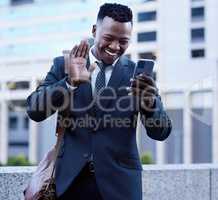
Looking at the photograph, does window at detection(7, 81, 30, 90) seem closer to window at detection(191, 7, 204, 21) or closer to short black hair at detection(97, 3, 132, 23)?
window at detection(191, 7, 204, 21)

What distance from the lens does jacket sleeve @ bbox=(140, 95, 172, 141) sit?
1.69 meters

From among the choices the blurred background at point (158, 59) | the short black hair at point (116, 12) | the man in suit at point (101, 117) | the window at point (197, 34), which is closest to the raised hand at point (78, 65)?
the man in suit at point (101, 117)

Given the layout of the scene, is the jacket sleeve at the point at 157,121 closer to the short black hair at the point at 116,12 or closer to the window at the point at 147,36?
the short black hair at the point at 116,12

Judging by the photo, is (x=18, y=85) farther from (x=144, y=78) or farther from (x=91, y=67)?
(x=144, y=78)

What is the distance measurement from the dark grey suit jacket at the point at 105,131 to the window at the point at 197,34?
103ft

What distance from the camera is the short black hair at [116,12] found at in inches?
68.4

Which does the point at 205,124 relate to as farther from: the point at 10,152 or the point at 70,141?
the point at 70,141

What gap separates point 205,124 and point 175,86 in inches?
137

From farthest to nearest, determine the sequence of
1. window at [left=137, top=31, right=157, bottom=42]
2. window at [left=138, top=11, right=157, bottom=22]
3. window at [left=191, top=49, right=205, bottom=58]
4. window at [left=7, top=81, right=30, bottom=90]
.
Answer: window at [left=7, top=81, right=30, bottom=90] < window at [left=137, top=31, right=157, bottom=42] < window at [left=138, top=11, right=157, bottom=22] < window at [left=191, top=49, right=205, bottom=58]

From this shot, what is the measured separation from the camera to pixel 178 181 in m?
3.38

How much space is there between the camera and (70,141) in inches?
71.1

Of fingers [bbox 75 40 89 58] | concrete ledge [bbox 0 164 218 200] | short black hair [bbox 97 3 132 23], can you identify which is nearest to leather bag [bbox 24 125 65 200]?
fingers [bbox 75 40 89 58]

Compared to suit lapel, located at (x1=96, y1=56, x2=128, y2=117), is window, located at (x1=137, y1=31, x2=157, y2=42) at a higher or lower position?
higher

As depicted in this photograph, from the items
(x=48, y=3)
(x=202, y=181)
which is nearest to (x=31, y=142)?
(x=48, y=3)
